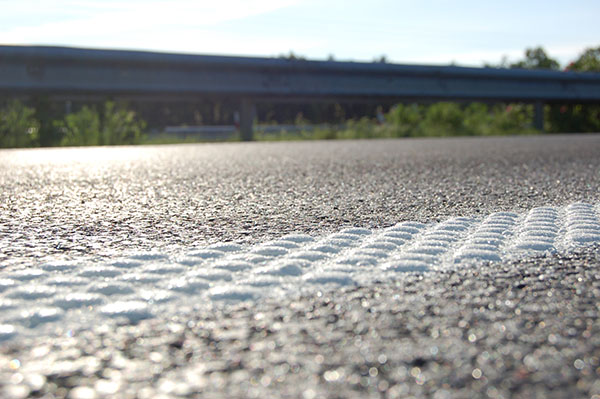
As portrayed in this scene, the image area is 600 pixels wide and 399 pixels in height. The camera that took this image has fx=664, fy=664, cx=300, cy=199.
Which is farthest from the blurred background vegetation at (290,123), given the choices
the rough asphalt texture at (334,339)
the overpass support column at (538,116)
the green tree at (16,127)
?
the rough asphalt texture at (334,339)

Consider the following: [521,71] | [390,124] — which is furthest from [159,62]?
[521,71]

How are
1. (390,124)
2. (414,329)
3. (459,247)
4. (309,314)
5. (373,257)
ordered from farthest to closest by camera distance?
(390,124) < (459,247) < (373,257) < (309,314) < (414,329)

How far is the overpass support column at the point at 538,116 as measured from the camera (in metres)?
24.6

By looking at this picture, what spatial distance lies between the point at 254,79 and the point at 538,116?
11059 mm

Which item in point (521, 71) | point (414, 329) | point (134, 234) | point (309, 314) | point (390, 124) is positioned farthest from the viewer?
point (521, 71)

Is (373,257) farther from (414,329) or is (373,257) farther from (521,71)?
(521,71)

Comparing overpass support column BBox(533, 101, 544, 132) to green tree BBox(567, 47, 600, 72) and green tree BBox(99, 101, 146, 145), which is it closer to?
green tree BBox(567, 47, 600, 72)

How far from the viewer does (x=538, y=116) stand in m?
24.7

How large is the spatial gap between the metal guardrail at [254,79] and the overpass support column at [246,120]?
0.13 feet

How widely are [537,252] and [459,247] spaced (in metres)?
0.20

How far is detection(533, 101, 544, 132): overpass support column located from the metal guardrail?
19 centimetres

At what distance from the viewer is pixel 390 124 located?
1831 cm

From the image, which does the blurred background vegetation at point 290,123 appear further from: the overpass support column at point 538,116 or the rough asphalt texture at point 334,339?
the rough asphalt texture at point 334,339

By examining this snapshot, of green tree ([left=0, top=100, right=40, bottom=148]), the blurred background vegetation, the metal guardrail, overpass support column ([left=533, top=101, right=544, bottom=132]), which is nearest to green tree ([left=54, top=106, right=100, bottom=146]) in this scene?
the blurred background vegetation
